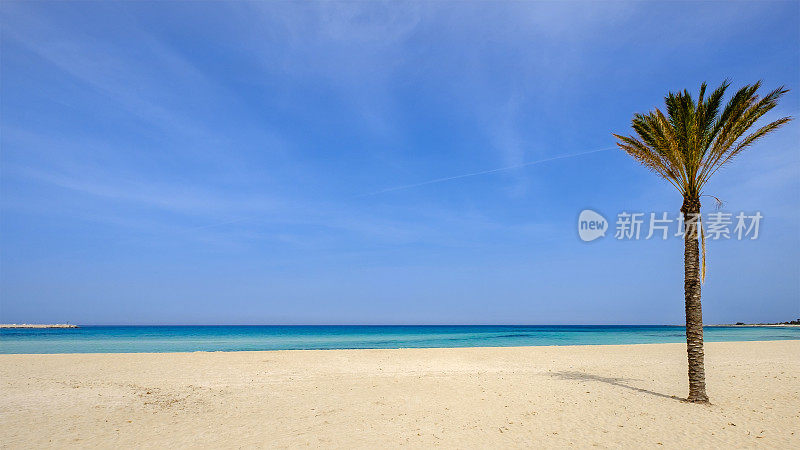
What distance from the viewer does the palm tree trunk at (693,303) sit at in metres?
11.8

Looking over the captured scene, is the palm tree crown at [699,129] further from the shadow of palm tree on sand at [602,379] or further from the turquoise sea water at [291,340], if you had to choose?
the turquoise sea water at [291,340]

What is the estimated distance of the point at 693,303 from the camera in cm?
1192

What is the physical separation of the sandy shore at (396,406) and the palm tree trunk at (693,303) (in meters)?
0.69

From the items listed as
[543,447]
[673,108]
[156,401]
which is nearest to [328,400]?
[156,401]

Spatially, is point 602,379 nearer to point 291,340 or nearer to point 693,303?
point 693,303

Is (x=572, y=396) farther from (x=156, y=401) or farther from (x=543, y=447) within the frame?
(x=156, y=401)

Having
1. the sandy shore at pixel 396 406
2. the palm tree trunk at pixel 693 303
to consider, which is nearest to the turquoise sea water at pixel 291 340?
the sandy shore at pixel 396 406

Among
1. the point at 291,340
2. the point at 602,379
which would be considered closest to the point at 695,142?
the point at 602,379

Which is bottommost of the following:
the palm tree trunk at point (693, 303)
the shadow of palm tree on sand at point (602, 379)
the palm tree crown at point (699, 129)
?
the shadow of palm tree on sand at point (602, 379)

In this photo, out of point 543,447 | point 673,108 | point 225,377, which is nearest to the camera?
point 543,447

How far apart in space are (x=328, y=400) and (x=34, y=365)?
1794 centimetres

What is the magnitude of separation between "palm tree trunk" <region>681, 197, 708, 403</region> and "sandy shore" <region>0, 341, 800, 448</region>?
2.26ft

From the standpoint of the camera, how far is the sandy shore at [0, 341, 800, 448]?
891 centimetres

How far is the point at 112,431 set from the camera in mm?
9539
